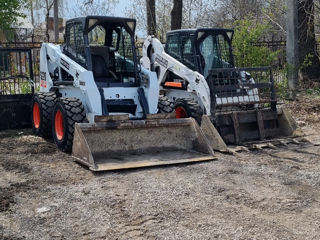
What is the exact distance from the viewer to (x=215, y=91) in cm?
952

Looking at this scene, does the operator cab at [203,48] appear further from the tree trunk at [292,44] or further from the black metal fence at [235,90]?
the tree trunk at [292,44]

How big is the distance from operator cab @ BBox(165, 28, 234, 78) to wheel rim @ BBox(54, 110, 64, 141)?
3090mm

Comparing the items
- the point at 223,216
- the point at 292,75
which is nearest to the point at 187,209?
the point at 223,216

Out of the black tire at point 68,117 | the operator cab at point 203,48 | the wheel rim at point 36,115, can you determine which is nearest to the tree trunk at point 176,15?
the operator cab at point 203,48

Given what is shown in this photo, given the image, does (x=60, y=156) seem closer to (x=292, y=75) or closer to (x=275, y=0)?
(x=292, y=75)

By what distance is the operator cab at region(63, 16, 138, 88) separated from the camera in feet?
30.0

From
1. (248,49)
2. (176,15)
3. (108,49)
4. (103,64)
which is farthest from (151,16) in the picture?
(103,64)

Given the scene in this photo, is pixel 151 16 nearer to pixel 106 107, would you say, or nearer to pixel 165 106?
pixel 165 106

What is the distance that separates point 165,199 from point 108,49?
433 centimetres

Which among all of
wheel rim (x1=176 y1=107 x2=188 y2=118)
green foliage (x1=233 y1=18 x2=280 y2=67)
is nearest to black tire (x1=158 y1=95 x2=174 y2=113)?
wheel rim (x1=176 y1=107 x2=188 y2=118)

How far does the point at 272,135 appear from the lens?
385 inches

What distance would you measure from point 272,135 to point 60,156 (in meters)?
4.11

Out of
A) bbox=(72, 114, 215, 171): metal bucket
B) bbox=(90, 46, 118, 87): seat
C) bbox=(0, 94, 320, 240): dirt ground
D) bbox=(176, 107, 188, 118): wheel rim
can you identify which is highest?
bbox=(90, 46, 118, 87): seat

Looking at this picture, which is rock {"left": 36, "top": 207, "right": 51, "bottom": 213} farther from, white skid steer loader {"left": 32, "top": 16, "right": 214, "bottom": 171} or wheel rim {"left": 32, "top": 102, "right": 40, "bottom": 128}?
wheel rim {"left": 32, "top": 102, "right": 40, "bottom": 128}
